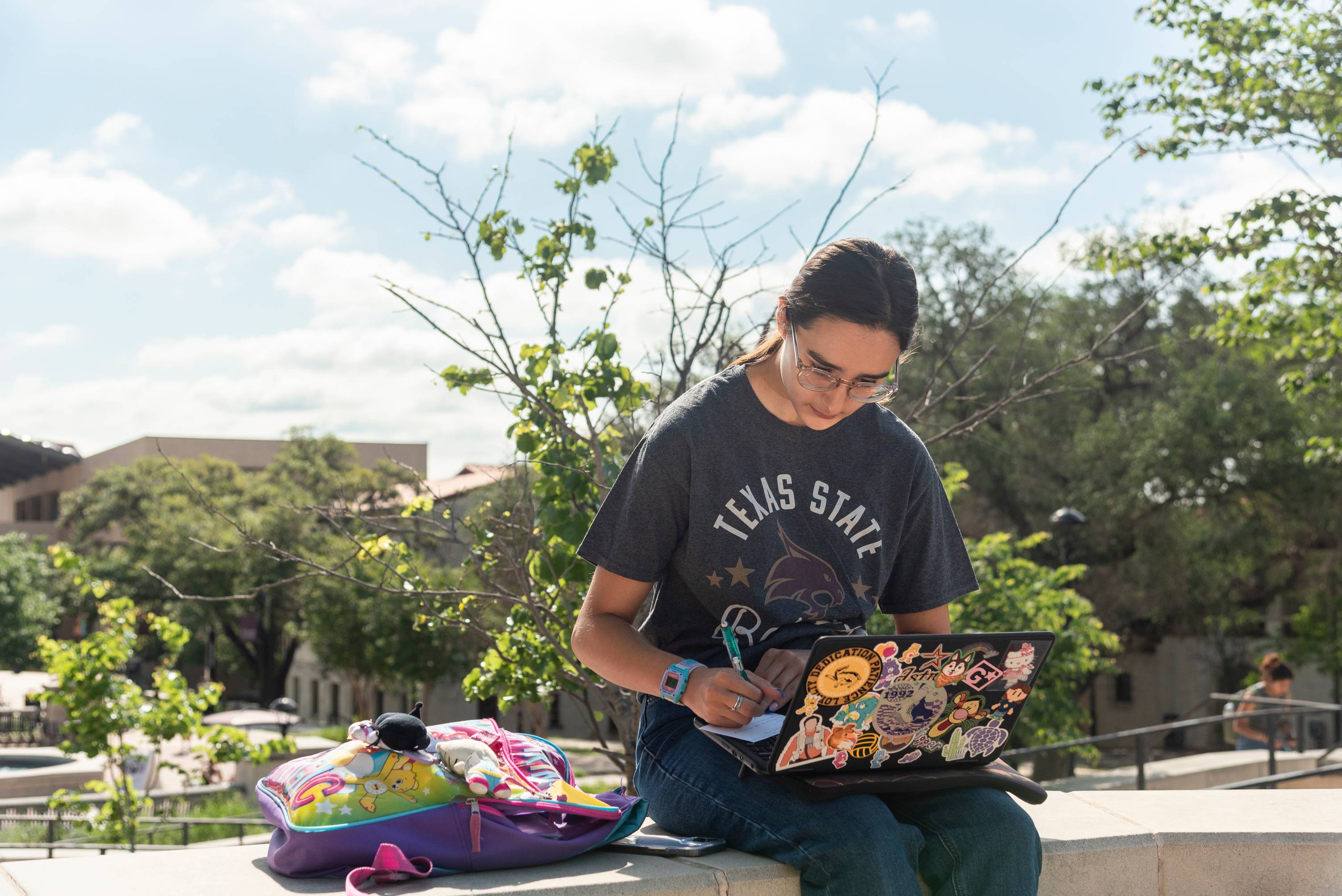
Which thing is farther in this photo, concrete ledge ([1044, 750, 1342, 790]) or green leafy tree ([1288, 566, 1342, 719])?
green leafy tree ([1288, 566, 1342, 719])

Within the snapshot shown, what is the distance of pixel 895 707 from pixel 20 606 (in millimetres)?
44146

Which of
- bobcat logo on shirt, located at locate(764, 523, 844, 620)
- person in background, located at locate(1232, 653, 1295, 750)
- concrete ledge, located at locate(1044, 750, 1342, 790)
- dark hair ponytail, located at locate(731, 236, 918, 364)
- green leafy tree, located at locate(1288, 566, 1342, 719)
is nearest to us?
dark hair ponytail, located at locate(731, 236, 918, 364)

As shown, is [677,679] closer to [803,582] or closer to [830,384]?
A: [803,582]

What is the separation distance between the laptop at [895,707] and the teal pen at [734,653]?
84 mm

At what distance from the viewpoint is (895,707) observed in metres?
2.07

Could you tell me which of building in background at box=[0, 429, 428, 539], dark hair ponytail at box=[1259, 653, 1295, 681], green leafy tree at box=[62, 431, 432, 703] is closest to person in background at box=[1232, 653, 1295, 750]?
dark hair ponytail at box=[1259, 653, 1295, 681]

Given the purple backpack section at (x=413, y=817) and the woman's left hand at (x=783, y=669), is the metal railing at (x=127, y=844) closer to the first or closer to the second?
the purple backpack section at (x=413, y=817)

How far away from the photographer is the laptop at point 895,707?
6.37ft

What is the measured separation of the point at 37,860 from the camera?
2205 mm

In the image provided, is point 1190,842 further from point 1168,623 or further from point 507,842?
point 1168,623

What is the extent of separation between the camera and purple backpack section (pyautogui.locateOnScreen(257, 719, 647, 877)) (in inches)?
79.7

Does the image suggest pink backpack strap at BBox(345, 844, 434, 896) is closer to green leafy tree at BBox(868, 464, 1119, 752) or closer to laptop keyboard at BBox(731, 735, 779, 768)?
laptop keyboard at BBox(731, 735, 779, 768)

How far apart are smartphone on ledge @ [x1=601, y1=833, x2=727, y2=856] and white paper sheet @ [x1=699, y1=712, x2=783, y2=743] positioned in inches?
9.6

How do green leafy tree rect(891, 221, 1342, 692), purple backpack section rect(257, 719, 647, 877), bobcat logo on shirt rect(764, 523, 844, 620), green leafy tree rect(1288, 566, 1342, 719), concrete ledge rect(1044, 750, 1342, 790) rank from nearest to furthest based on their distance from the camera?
purple backpack section rect(257, 719, 647, 877)
bobcat logo on shirt rect(764, 523, 844, 620)
concrete ledge rect(1044, 750, 1342, 790)
green leafy tree rect(891, 221, 1342, 692)
green leafy tree rect(1288, 566, 1342, 719)
